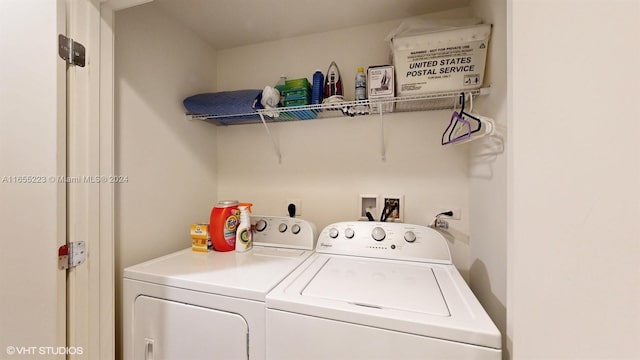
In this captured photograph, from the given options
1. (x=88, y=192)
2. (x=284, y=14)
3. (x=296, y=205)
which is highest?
(x=284, y=14)

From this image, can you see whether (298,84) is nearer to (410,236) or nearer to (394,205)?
(394,205)

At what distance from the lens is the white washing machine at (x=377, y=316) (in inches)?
26.5

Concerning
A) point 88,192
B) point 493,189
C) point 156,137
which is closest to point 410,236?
point 493,189

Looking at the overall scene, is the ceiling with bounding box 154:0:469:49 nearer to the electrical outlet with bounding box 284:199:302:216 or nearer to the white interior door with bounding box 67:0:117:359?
the white interior door with bounding box 67:0:117:359

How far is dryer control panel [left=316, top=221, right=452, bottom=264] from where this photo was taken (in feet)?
3.97

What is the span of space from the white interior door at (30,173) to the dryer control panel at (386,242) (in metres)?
1.11

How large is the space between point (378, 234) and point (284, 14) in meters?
1.47

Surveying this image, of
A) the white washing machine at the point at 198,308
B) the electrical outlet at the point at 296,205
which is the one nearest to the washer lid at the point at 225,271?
the white washing machine at the point at 198,308

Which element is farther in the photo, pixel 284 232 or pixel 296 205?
pixel 296 205

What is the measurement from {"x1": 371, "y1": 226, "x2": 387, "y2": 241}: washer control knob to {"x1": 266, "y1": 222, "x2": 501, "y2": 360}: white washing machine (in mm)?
164

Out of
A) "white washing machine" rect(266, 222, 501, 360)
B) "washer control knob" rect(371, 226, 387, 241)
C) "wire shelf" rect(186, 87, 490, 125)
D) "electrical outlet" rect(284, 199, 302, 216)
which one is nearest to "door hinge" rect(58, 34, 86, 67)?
"wire shelf" rect(186, 87, 490, 125)

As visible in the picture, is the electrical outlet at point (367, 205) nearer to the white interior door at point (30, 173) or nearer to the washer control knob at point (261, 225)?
the washer control knob at point (261, 225)

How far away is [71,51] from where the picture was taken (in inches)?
34.2
